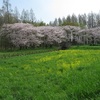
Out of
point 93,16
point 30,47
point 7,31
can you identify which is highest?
point 93,16

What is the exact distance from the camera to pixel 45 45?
219 feet

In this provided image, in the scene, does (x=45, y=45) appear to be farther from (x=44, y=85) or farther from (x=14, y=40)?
(x=44, y=85)

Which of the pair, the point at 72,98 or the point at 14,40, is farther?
the point at 14,40

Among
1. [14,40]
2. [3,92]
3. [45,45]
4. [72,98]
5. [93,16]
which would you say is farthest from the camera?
[93,16]

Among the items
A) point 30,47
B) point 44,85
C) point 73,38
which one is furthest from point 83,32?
point 44,85

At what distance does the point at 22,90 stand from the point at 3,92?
2.29 feet

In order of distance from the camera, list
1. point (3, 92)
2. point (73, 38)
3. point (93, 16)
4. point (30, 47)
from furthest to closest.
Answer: point (93, 16) → point (73, 38) → point (30, 47) → point (3, 92)

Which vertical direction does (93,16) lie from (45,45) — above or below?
above

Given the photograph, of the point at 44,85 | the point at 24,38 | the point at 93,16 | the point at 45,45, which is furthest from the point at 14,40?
the point at 93,16

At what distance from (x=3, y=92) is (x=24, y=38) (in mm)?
45889

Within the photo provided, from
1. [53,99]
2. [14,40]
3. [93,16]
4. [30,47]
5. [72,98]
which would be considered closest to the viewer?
[72,98]

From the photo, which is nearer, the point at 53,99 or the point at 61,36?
the point at 53,99

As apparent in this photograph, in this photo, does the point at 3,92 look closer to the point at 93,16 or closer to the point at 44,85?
the point at 44,85

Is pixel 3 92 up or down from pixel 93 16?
down
